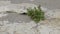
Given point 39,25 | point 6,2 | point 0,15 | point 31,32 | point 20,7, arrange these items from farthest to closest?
point 6,2 → point 20,7 → point 0,15 → point 39,25 → point 31,32

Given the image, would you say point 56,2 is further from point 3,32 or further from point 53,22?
point 3,32

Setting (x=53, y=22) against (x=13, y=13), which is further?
(x=13, y=13)

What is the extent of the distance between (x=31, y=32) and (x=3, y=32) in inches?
17.8

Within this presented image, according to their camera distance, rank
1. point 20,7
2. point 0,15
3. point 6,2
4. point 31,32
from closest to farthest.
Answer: point 31,32
point 0,15
point 20,7
point 6,2

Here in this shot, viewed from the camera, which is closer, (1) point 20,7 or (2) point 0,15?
(2) point 0,15

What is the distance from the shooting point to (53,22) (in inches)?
126

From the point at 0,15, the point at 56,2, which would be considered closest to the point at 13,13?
the point at 0,15

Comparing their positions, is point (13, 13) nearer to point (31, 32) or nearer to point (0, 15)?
point (0, 15)

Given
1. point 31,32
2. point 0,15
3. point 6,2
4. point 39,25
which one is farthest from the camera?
point 6,2

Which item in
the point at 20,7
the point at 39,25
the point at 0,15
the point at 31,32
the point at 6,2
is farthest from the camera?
the point at 6,2

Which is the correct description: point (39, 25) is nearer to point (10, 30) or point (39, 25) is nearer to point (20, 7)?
point (10, 30)

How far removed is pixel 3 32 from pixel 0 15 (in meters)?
0.70

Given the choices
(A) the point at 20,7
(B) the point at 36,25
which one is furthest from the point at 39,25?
(A) the point at 20,7

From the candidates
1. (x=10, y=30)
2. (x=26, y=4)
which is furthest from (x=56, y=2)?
(x=10, y=30)
